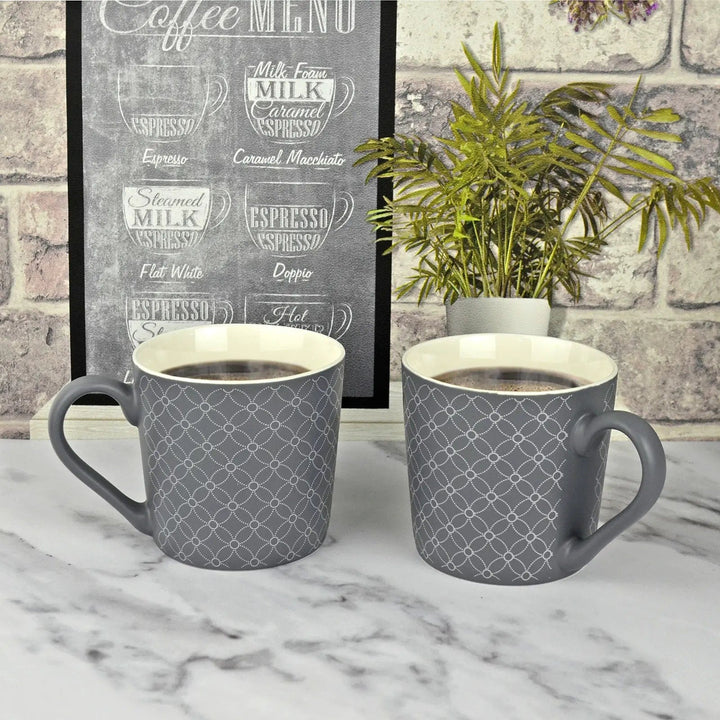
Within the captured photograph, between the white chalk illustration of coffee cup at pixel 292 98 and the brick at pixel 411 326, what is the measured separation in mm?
179

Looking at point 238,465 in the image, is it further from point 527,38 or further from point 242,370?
point 527,38

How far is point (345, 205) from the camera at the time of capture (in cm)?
86

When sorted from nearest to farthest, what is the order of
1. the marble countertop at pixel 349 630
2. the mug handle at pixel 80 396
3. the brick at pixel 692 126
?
the marble countertop at pixel 349 630
the mug handle at pixel 80 396
the brick at pixel 692 126

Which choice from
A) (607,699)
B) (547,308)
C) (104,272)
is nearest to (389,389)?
(547,308)

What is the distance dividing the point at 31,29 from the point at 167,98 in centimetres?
13

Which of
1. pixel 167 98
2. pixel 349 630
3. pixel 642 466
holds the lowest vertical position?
pixel 349 630

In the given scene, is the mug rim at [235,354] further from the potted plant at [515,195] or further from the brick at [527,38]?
the brick at [527,38]

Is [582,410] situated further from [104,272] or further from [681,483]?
[104,272]

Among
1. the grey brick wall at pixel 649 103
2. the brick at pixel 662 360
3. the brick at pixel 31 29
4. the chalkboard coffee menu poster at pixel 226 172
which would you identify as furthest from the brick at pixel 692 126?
the brick at pixel 31 29

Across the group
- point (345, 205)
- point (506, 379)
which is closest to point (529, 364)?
point (506, 379)

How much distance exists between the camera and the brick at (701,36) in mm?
859

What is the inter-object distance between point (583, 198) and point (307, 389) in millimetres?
318

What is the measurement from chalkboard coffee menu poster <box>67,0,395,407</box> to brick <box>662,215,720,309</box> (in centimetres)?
27

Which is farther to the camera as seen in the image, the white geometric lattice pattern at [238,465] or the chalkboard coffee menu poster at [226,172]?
the chalkboard coffee menu poster at [226,172]
